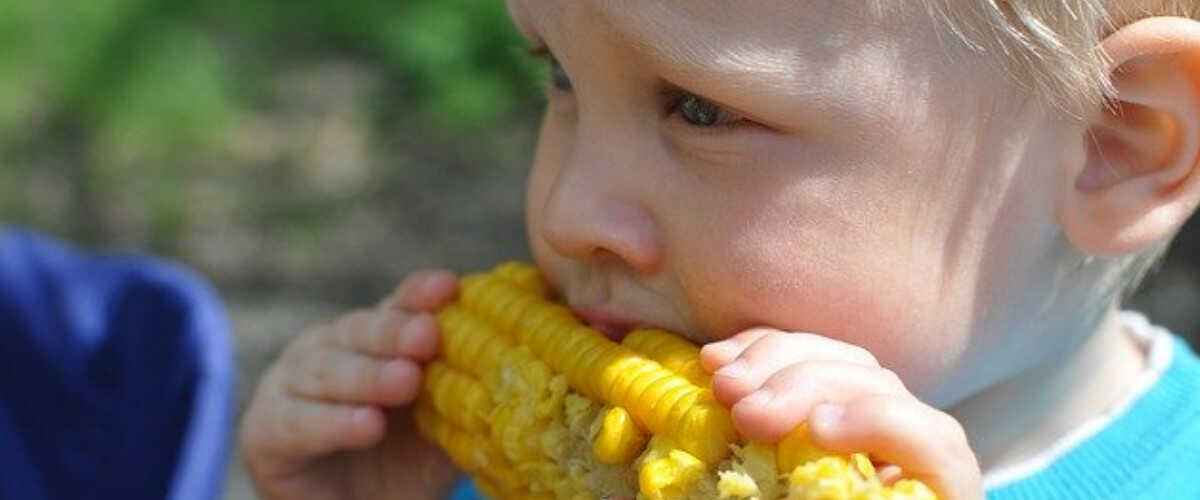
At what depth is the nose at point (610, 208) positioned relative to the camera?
5.64ft

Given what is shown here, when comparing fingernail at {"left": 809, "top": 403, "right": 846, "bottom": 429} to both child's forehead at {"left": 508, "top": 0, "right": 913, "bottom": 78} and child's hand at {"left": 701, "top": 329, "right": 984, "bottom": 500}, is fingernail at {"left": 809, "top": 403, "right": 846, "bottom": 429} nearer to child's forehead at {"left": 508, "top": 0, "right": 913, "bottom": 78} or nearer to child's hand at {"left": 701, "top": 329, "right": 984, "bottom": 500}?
child's hand at {"left": 701, "top": 329, "right": 984, "bottom": 500}

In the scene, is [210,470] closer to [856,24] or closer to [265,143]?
[856,24]

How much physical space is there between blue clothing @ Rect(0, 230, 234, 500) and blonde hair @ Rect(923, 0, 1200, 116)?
1.20m

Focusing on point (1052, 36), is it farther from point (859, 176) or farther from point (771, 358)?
point (771, 358)

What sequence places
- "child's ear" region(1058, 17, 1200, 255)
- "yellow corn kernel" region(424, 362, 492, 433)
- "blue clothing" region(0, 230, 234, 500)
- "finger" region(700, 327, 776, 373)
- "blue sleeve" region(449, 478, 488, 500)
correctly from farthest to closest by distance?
"blue clothing" region(0, 230, 234, 500) < "blue sleeve" region(449, 478, 488, 500) < "yellow corn kernel" region(424, 362, 492, 433) < "child's ear" region(1058, 17, 1200, 255) < "finger" region(700, 327, 776, 373)

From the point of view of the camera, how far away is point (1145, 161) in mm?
1808

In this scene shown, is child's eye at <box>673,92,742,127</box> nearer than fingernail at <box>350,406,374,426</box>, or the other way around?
child's eye at <box>673,92,742,127</box>

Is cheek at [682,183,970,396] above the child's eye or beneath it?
beneath

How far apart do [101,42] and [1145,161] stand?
3864mm

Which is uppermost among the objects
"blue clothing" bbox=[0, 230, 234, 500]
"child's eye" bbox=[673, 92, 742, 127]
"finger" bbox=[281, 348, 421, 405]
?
"child's eye" bbox=[673, 92, 742, 127]

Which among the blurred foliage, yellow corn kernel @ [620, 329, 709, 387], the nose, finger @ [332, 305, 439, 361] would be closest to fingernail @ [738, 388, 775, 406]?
yellow corn kernel @ [620, 329, 709, 387]

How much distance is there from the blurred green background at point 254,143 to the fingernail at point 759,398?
3343 mm

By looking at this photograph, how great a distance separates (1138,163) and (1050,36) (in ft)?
0.60

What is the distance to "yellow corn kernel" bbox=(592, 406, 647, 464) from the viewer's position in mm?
1643
